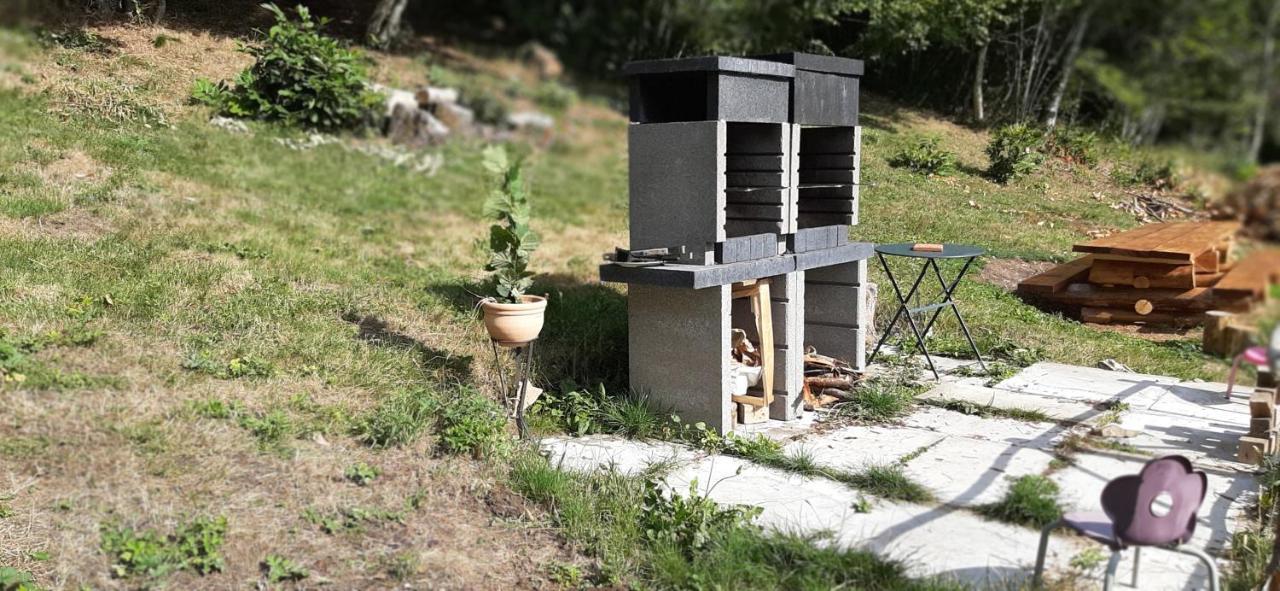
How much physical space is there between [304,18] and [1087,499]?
4385 millimetres

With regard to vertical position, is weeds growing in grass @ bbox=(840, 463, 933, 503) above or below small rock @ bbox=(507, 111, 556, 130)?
below

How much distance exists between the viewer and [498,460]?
4645mm

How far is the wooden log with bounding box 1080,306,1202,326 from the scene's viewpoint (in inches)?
131

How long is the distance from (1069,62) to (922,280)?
1987 mm

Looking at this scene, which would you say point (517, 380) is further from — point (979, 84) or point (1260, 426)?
point (1260, 426)

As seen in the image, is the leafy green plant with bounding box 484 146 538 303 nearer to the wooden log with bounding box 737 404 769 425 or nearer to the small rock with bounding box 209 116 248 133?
the wooden log with bounding box 737 404 769 425

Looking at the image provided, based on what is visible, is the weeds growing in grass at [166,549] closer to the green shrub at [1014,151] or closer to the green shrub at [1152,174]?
the green shrub at [1014,151]

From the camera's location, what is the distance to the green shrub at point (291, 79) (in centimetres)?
529

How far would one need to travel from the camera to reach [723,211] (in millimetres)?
4883

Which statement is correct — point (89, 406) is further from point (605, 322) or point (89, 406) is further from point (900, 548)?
point (900, 548)

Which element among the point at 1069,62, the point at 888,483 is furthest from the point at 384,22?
the point at 1069,62

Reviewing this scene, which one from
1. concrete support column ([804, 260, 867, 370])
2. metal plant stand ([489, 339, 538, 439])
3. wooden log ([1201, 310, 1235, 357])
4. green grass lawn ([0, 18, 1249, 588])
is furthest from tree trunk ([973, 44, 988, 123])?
metal plant stand ([489, 339, 538, 439])

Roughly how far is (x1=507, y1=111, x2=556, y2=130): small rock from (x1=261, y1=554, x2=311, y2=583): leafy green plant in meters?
6.65

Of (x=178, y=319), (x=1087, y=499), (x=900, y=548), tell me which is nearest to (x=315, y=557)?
(x=178, y=319)
